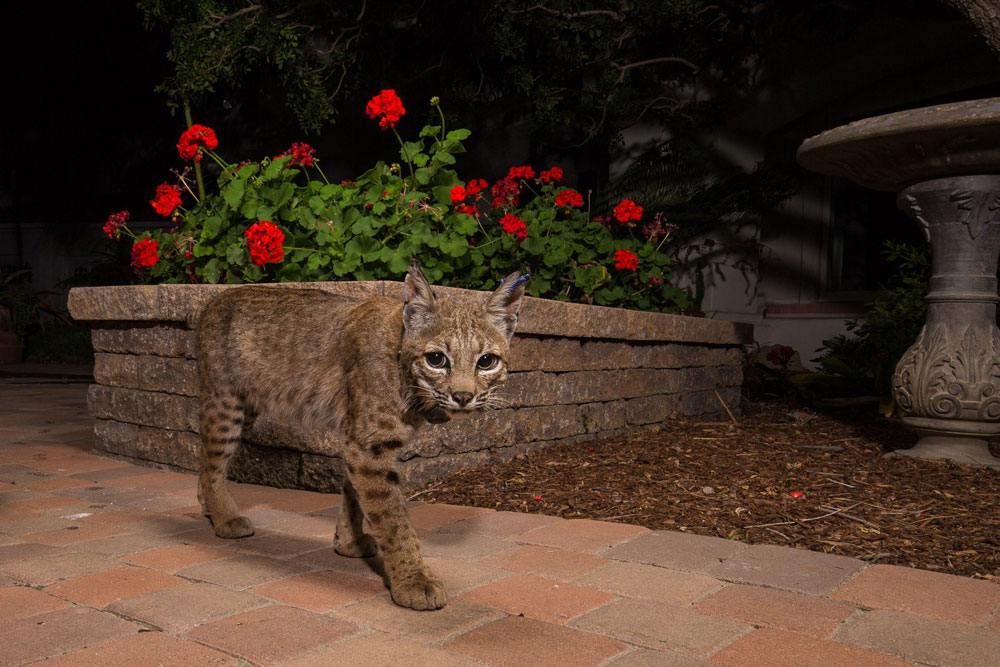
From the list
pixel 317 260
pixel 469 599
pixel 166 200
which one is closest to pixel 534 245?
pixel 317 260

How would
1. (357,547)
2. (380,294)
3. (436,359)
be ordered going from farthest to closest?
1. (380,294)
2. (357,547)
3. (436,359)

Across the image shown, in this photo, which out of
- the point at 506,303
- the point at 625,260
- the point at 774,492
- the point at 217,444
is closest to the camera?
the point at 506,303

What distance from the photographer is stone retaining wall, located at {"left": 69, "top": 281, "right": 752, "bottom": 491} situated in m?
4.01

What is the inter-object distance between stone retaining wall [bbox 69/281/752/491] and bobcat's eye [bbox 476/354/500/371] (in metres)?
1.29

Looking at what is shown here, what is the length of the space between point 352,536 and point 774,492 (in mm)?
2177

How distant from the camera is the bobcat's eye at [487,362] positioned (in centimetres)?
250

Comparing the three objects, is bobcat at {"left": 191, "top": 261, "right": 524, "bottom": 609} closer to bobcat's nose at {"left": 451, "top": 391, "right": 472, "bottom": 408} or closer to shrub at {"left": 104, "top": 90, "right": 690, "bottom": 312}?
bobcat's nose at {"left": 451, "top": 391, "right": 472, "bottom": 408}

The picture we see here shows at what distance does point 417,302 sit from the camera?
2.52 m

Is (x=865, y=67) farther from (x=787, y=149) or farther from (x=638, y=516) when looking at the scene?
(x=638, y=516)

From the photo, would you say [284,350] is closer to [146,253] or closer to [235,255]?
[235,255]

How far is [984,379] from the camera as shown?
4.37 meters

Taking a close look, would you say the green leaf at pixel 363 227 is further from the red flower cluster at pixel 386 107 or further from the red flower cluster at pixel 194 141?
the red flower cluster at pixel 194 141

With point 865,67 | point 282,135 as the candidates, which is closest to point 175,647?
point 865,67

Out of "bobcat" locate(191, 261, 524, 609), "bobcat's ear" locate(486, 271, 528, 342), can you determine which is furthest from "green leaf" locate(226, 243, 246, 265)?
"bobcat's ear" locate(486, 271, 528, 342)
